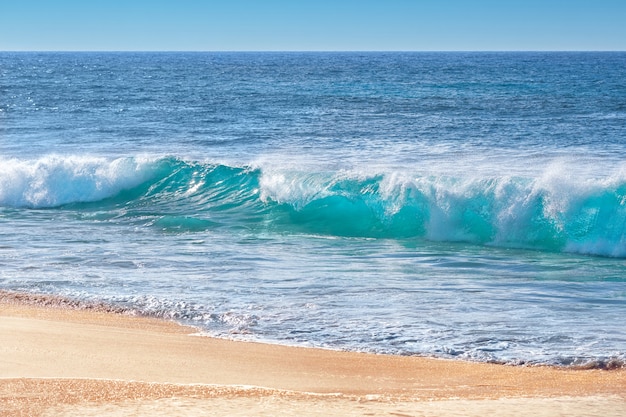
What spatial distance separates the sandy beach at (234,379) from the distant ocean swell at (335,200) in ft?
24.0

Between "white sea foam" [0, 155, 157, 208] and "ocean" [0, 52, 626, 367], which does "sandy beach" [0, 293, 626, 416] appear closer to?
"ocean" [0, 52, 626, 367]

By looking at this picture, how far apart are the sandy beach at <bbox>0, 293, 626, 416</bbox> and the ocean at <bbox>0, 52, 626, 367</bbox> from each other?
1.67 ft

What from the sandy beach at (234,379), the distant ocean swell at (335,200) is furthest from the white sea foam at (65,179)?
the sandy beach at (234,379)

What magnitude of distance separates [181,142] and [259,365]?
19711 mm

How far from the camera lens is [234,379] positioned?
7852 mm

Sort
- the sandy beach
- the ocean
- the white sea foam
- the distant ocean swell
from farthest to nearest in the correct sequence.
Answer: the white sea foam
the distant ocean swell
the ocean
the sandy beach

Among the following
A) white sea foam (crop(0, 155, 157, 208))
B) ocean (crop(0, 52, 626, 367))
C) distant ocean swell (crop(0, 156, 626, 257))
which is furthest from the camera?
white sea foam (crop(0, 155, 157, 208))

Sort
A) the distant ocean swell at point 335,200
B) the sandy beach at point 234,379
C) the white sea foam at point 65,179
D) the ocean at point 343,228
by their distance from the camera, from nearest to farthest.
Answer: the sandy beach at point 234,379, the ocean at point 343,228, the distant ocean swell at point 335,200, the white sea foam at point 65,179

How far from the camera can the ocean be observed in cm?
1000

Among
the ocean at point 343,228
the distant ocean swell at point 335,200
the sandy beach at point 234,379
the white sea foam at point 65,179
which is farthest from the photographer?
the white sea foam at point 65,179

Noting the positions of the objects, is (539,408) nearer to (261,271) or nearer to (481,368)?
(481,368)

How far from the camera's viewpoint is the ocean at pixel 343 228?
32.8 ft

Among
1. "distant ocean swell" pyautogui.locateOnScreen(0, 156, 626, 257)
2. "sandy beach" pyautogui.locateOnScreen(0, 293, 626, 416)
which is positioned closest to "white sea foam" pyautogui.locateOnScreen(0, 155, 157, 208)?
"distant ocean swell" pyautogui.locateOnScreen(0, 156, 626, 257)

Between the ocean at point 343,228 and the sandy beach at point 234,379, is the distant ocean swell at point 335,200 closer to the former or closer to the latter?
the ocean at point 343,228
